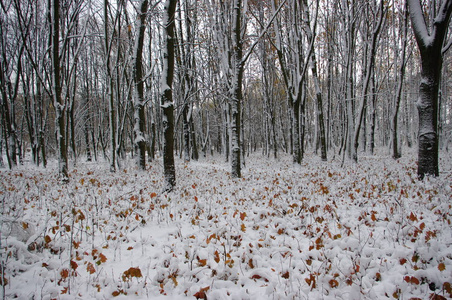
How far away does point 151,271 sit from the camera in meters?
2.53

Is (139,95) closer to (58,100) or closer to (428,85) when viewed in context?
(58,100)

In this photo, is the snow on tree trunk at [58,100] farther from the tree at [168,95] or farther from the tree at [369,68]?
the tree at [369,68]

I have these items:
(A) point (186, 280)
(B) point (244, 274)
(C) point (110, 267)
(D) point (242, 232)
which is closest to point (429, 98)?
(D) point (242, 232)

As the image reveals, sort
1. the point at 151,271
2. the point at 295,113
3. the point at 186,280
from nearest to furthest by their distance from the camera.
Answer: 1. the point at 186,280
2. the point at 151,271
3. the point at 295,113

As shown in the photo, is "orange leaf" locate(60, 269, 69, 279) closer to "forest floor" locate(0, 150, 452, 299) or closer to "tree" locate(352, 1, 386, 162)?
"forest floor" locate(0, 150, 452, 299)

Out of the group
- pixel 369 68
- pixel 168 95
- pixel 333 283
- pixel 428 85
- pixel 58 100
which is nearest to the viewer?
pixel 333 283

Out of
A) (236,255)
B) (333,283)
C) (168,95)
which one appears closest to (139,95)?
(168,95)

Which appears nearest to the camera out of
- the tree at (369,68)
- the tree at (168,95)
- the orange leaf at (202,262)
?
the orange leaf at (202,262)

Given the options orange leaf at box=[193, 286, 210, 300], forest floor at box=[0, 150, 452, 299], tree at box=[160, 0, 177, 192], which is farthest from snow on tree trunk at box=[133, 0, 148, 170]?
orange leaf at box=[193, 286, 210, 300]

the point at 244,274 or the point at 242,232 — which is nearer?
the point at 244,274

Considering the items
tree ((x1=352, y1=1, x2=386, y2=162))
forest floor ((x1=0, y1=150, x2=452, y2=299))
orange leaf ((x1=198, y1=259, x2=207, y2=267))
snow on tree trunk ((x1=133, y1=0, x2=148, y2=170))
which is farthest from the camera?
snow on tree trunk ((x1=133, y1=0, x2=148, y2=170))

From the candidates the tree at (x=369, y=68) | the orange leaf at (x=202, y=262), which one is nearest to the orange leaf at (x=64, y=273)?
the orange leaf at (x=202, y=262)

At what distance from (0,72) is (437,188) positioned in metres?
18.6

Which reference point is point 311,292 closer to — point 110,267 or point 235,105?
point 110,267
